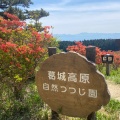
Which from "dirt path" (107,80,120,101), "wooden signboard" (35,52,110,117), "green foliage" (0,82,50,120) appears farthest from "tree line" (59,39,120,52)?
"wooden signboard" (35,52,110,117)

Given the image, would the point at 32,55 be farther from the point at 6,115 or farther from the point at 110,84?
the point at 110,84

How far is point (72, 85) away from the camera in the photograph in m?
4.22

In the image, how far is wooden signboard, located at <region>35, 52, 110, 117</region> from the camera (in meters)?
4.01

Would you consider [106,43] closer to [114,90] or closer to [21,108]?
[114,90]

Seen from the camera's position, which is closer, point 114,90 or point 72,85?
point 72,85

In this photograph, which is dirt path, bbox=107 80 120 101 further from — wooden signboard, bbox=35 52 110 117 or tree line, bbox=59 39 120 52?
tree line, bbox=59 39 120 52

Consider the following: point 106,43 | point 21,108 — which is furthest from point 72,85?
point 106,43

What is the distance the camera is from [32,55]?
5.25 m

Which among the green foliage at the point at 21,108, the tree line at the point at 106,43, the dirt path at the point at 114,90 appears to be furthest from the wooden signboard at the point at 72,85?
the tree line at the point at 106,43

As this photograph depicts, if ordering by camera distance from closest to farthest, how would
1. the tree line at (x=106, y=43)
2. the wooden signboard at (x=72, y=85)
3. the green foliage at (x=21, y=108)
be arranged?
the wooden signboard at (x=72, y=85) → the green foliage at (x=21, y=108) → the tree line at (x=106, y=43)

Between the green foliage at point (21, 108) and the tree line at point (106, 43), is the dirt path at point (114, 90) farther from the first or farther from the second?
the tree line at point (106, 43)

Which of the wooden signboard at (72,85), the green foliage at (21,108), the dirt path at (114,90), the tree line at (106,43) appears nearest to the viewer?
the wooden signboard at (72,85)

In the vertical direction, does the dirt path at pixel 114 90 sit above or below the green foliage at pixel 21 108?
below

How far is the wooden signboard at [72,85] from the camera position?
13.1 feet
